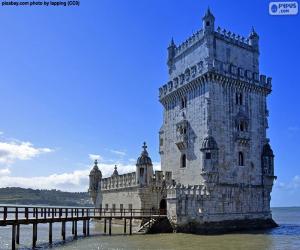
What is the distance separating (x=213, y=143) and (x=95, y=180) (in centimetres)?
2538

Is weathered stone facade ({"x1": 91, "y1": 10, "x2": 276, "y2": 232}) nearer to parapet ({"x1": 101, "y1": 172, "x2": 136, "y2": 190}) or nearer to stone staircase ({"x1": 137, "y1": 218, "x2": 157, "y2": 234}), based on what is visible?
parapet ({"x1": 101, "y1": 172, "x2": 136, "y2": 190})

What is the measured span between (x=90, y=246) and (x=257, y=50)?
98.9 ft

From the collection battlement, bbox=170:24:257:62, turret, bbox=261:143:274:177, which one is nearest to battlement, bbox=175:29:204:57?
battlement, bbox=170:24:257:62

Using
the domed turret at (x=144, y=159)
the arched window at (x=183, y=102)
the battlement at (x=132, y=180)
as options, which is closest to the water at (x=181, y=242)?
the battlement at (x=132, y=180)

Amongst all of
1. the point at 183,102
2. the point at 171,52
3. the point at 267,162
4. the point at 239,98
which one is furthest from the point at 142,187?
the point at 171,52

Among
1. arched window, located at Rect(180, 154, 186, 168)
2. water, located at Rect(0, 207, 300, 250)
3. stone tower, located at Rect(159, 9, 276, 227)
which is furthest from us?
arched window, located at Rect(180, 154, 186, 168)

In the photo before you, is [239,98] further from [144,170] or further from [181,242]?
[181,242]

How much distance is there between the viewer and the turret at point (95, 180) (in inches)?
2454

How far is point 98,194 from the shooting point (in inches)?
2452

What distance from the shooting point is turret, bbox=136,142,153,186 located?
151 feet

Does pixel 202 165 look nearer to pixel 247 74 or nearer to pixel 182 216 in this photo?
pixel 182 216

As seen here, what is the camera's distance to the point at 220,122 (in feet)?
144

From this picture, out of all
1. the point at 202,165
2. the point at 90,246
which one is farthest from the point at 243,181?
the point at 90,246

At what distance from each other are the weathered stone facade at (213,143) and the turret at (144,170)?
0.35 feet
